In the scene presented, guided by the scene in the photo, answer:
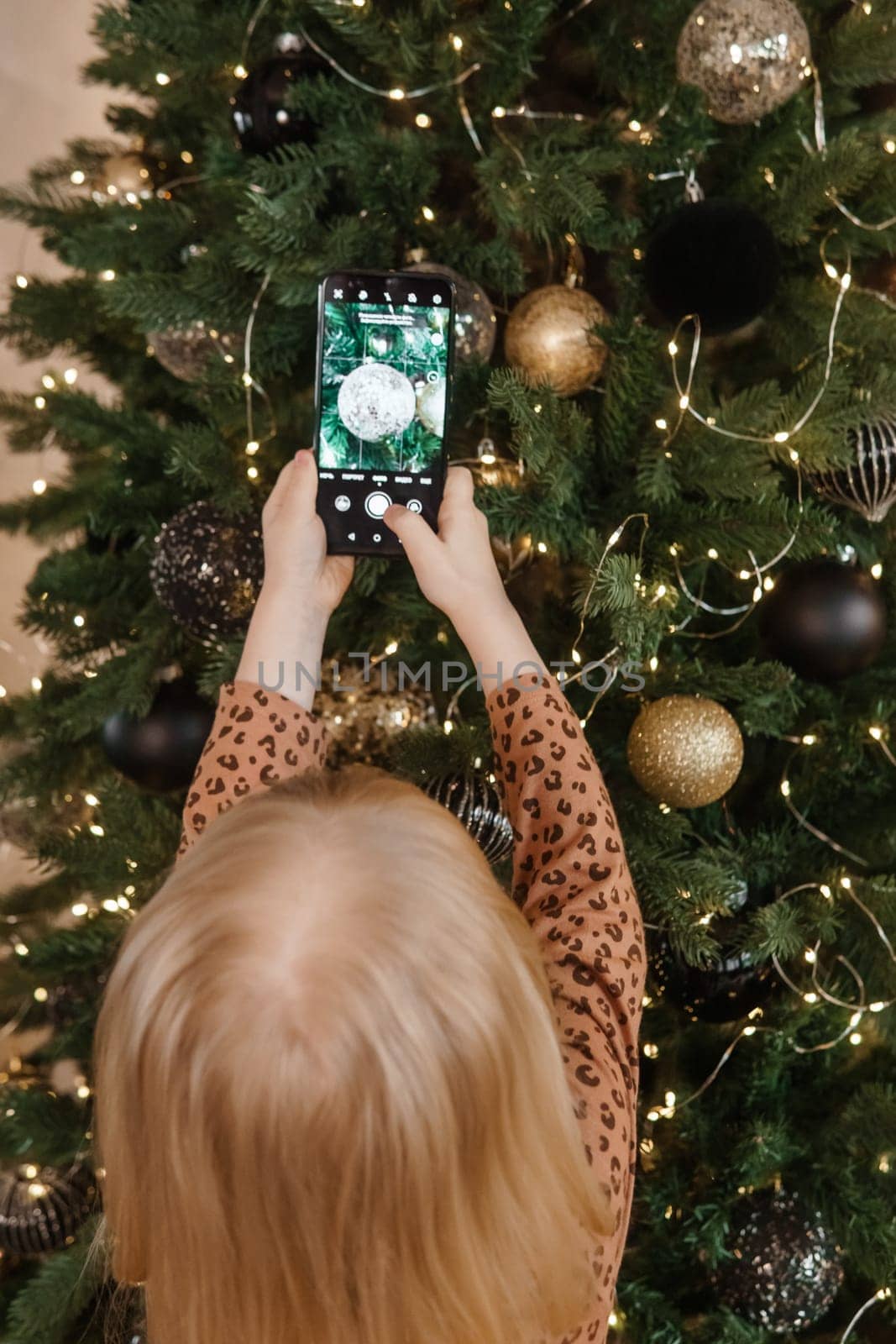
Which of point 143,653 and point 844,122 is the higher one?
point 844,122

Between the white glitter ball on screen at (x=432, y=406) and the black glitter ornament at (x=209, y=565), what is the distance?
197mm

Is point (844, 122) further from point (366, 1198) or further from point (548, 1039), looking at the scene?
point (366, 1198)

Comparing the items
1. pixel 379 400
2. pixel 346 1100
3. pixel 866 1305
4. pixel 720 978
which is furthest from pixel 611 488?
pixel 866 1305

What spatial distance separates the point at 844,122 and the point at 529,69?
0.31 m

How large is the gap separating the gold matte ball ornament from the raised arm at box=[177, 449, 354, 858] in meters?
0.20

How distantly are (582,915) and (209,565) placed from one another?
0.44m

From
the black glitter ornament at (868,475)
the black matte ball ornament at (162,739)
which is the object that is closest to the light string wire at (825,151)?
the black glitter ornament at (868,475)

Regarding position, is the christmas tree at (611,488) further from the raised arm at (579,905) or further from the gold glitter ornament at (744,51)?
the raised arm at (579,905)

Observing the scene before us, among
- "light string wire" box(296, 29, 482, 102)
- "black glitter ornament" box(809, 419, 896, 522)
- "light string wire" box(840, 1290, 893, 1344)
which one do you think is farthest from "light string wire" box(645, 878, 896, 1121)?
"light string wire" box(296, 29, 482, 102)

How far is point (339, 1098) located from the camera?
43 centimetres

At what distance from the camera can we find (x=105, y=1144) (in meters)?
0.51

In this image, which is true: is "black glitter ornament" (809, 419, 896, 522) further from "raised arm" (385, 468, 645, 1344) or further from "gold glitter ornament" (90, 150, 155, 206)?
"gold glitter ornament" (90, 150, 155, 206)

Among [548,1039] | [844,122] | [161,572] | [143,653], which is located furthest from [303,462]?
[844,122]

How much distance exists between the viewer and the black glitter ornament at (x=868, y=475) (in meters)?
0.76
